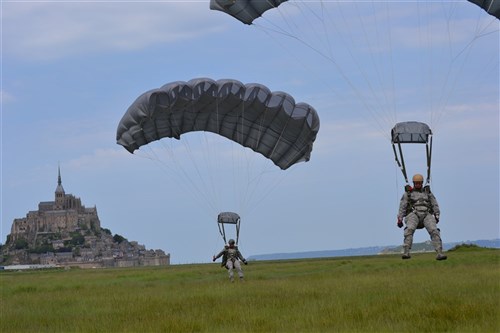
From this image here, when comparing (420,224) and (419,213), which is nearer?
(419,213)

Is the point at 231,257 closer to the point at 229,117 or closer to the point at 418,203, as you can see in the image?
the point at 229,117

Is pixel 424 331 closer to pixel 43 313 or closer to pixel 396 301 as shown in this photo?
pixel 396 301

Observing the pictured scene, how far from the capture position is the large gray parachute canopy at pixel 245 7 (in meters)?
18.2

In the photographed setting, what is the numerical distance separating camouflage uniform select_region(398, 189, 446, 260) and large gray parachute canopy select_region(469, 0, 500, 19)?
144 inches

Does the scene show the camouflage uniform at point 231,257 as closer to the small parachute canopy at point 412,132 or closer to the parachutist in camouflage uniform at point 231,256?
the parachutist in camouflage uniform at point 231,256

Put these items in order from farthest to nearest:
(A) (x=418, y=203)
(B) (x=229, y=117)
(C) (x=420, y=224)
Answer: (B) (x=229, y=117)
(C) (x=420, y=224)
(A) (x=418, y=203)

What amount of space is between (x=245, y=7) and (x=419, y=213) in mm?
6291

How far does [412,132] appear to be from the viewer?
51.8 feet

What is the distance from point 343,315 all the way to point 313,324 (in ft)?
3.56

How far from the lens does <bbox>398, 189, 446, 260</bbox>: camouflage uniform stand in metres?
15.4

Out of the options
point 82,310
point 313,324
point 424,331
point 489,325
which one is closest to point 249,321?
point 313,324

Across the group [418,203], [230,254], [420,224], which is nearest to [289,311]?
[420,224]

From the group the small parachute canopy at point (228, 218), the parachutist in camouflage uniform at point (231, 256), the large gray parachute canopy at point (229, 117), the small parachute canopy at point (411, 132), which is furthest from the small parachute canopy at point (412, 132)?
the small parachute canopy at point (228, 218)

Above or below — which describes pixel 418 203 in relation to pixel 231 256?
above
